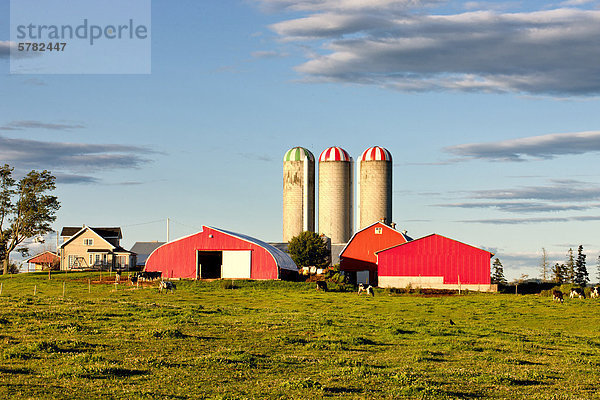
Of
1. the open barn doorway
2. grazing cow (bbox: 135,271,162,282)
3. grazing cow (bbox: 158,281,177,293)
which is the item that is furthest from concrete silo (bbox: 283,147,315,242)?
grazing cow (bbox: 158,281,177,293)

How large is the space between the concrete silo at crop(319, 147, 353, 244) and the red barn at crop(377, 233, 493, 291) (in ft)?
139

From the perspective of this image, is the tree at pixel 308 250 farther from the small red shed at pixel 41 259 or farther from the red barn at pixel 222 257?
the small red shed at pixel 41 259

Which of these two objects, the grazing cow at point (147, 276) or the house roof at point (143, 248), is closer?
the grazing cow at point (147, 276)

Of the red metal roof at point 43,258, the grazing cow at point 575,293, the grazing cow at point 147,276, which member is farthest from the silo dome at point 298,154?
the grazing cow at point 575,293

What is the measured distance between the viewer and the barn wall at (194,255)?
78.8m

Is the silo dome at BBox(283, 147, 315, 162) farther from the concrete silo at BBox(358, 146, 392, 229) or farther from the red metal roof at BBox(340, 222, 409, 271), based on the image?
the red metal roof at BBox(340, 222, 409, 271)

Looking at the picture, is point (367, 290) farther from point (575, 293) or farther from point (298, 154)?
point (298, 154)

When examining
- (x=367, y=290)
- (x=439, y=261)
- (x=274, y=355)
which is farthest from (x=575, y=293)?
(x=274, y=355)

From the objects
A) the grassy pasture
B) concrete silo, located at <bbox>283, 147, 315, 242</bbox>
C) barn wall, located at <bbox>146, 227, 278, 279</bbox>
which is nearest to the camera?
the grassy pasture

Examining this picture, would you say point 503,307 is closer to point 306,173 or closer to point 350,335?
point 350,335

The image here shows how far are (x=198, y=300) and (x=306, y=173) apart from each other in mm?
72787

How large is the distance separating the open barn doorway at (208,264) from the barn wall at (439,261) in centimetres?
1908

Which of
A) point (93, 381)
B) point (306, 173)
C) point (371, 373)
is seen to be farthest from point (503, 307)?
point (306, 173)

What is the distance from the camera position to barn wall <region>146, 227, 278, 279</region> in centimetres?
7875
